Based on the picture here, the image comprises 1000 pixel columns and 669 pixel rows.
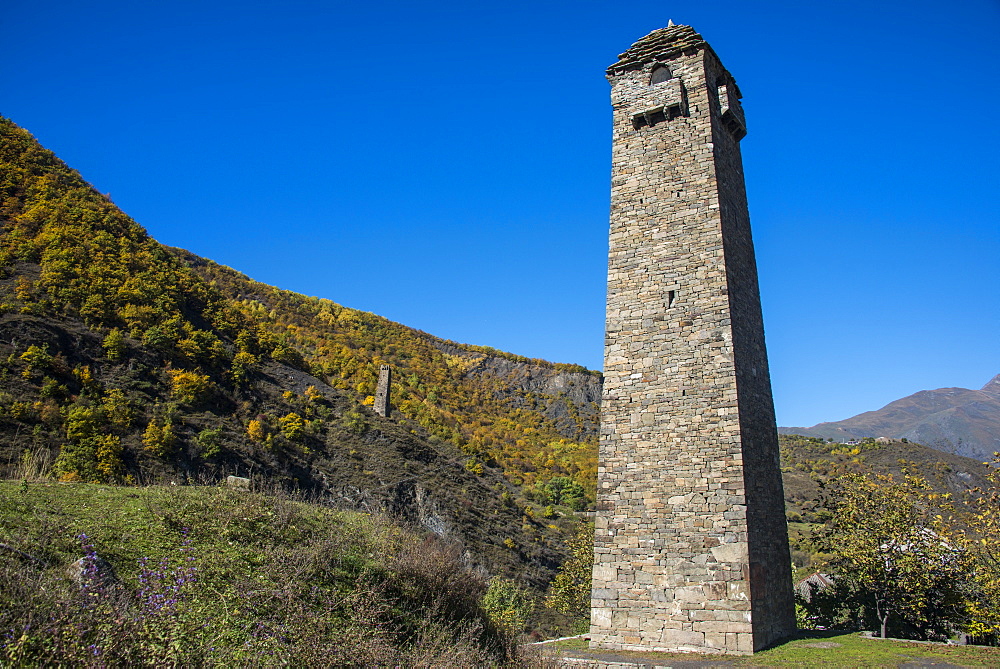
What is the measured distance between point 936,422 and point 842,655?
14588cm

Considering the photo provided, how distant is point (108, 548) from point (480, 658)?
408 centimetres

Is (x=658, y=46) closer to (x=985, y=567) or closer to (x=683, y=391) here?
(x=683, y=391)

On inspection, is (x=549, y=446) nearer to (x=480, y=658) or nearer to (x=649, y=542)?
(x=649, y=542)

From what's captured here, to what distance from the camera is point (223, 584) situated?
6.24 metres

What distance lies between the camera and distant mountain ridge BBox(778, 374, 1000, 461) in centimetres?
10931

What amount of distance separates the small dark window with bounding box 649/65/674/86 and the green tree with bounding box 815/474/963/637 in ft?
37.5

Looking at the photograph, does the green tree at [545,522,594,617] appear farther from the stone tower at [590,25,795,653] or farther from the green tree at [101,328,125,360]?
the green tree at [101,328,125,360]

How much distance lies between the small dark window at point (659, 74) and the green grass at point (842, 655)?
11.3m

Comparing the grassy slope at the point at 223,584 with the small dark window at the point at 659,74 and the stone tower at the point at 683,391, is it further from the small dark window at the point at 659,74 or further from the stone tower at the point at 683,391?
the small dark window at the point at 659,74

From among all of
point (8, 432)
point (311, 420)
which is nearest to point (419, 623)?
point (8, 432)

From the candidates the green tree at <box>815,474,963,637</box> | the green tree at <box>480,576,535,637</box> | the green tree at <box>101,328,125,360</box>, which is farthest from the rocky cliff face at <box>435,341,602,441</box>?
the green tree at <box>815,474,963,637</box>

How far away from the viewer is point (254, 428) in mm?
23000

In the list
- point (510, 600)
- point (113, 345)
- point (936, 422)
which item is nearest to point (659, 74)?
point (510, 600)

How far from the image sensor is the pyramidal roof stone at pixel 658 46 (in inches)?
537
